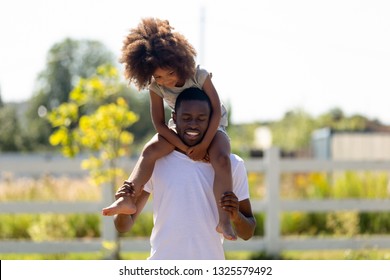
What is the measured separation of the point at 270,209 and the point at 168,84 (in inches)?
271

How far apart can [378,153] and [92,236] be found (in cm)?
933

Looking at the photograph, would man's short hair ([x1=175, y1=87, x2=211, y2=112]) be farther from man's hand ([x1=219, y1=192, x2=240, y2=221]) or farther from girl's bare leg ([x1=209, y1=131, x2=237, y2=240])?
man's hand ([x1=219, y1=192, x2=240, y2=221])

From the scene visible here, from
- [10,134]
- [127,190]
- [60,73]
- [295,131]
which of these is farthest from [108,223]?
[295,131]

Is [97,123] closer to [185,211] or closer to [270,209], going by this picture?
[270,209]

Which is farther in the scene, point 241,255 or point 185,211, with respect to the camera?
point 241,255

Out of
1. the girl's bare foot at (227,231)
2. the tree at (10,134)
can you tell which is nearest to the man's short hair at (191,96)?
the girl's bare foot at (227,231)

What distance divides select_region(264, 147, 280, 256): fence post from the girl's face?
681cm

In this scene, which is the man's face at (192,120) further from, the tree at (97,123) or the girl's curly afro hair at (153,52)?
the tree at (97,123)

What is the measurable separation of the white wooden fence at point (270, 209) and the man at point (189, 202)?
20.0 ft

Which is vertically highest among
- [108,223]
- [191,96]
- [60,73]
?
[60,73]

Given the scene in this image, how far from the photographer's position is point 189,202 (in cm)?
344

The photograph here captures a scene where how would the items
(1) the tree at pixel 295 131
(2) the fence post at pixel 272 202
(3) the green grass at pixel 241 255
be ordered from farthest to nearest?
(1) the tree at pixel 295 131 → (2) the fence post at pixel 272 202 → (3) the green grass at pixel 241 255

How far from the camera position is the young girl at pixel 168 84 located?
344 centimetres
